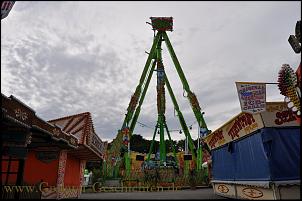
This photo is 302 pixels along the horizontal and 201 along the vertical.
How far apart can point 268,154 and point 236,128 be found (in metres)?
2.60

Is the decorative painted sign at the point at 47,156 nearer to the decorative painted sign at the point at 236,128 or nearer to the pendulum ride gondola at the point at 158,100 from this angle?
the decorative painted sign at the point at 236,128

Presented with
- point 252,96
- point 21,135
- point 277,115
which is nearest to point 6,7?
point 21,135

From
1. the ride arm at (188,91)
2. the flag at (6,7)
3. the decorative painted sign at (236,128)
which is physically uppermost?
the ride arm at (188,91)

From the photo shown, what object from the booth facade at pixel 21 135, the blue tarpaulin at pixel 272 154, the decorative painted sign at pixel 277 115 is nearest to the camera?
Answer: the blue tarpaulin at pixel 272 154

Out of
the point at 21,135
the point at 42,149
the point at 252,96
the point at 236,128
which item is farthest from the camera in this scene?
the point at 42,149

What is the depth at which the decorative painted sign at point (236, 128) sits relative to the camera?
10.2 metres

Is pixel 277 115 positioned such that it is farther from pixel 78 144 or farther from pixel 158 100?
pixel 158 100

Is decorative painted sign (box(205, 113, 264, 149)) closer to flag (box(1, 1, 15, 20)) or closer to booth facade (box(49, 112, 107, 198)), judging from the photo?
booth facade (box(49, 112, 107, 198))

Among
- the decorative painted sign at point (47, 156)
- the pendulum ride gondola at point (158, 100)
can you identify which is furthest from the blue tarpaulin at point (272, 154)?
the pendulum ride gondola at point (158, 100)

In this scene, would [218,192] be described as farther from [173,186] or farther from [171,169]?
[171,169]

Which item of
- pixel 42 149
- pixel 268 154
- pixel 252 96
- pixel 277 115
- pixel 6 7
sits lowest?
pixel 268 154

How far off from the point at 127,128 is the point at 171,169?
7.10m

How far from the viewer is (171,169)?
1313 inches

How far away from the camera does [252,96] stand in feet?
28.0
